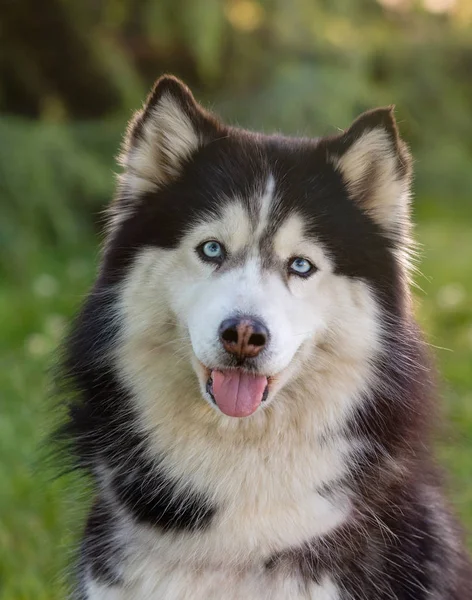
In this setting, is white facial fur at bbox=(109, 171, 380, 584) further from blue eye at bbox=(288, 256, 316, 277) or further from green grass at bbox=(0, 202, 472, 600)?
green grass at bbox=(0, 202, 472, 600)

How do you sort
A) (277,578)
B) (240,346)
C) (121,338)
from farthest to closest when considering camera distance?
(121,338) → (277,578) → (240,346)

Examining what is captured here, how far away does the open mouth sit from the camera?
2357mm

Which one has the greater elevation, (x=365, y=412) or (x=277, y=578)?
(x=365, y=412)

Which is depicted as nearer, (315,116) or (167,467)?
(167,467)

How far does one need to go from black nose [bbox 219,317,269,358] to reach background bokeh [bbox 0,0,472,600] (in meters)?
2.47

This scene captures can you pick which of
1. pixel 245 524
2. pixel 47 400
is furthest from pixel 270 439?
pixel 47 400

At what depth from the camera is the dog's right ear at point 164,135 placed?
261 cm

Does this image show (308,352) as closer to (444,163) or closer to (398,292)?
(398,292)

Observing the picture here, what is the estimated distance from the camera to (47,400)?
3.34 meters

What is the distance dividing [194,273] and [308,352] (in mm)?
403

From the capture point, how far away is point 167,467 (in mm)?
2555

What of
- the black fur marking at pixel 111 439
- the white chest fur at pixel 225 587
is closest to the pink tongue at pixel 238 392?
the black fur marking at pixel 111 439

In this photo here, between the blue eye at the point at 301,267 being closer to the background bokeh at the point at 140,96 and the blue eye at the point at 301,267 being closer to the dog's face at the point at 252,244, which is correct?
the dog's face at the point at 252,244

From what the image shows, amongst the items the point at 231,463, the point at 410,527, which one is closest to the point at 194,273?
the point at 231,463
